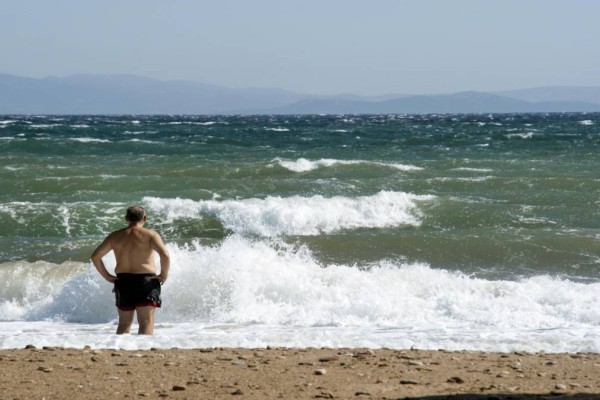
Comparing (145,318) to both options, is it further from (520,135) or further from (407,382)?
(520,135)

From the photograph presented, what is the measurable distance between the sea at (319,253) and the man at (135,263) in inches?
13.9

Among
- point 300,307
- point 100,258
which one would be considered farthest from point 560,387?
point 300,307

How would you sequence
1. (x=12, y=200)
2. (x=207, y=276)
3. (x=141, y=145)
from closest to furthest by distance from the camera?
1. (x=207, y=276)
2. (x=12, y=200)
3. (x=141, y=145)

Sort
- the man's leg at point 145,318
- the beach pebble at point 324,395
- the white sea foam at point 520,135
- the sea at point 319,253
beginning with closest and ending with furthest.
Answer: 1. the beach pebble at point 324,395
2. the man's leg at point 145,318
3. the sea at point 319,253
4. the white sea foam at point 520,135

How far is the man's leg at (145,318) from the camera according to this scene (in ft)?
30.1

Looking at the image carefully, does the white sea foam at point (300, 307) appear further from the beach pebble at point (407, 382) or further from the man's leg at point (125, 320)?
the beach pebble at point (407, 382)

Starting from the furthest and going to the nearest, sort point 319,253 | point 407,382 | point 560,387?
point 319,253 → point 407,382 → point 560,387

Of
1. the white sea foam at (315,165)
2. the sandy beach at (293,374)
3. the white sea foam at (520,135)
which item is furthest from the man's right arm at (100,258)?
the white sea foam at (520,135)

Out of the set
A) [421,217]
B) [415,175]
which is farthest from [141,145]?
[421,217]

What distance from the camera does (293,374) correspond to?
744cm

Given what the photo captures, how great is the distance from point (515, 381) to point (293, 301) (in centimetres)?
517

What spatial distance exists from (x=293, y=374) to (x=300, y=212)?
40.0ft

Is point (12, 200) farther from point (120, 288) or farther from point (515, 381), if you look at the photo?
point (515, 381)

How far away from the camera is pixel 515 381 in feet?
23.7
